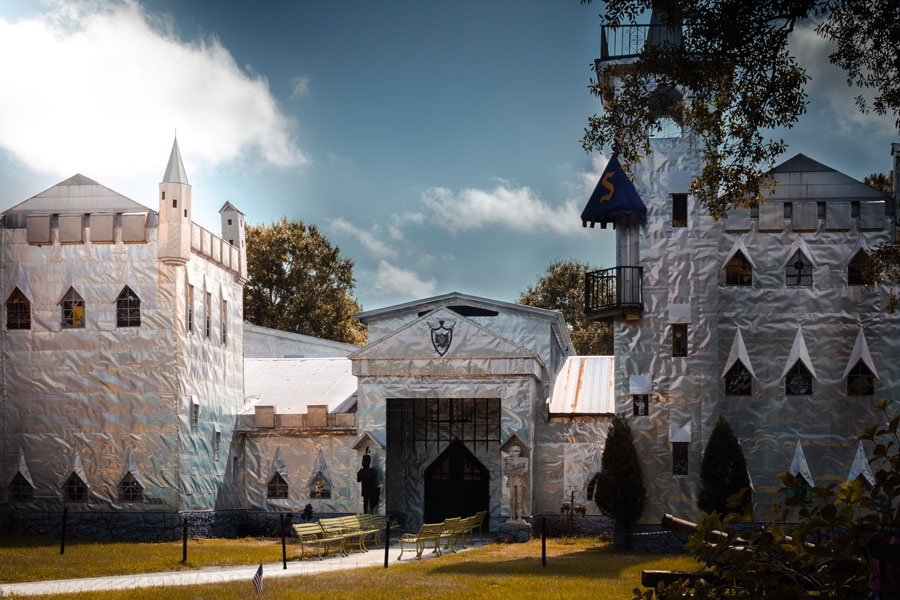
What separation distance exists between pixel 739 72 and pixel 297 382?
28.9m

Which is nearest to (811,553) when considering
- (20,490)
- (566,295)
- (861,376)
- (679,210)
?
(679,210)

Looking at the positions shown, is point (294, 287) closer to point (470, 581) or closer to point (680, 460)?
point (680, 460)

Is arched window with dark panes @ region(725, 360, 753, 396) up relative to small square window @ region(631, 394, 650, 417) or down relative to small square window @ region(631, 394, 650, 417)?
up

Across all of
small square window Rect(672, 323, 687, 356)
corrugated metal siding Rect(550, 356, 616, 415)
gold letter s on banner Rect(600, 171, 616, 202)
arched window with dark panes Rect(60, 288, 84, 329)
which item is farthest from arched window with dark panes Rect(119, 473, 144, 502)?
small square window Rect(672, 323, 687, 356)

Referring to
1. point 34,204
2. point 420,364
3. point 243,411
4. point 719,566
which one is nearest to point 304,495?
point 243,411

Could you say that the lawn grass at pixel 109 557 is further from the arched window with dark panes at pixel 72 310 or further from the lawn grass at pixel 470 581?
the arched window with dark panes at pixel 72 310

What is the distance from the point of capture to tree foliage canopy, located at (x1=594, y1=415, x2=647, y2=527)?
30078mm

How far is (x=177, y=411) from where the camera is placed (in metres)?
32.3

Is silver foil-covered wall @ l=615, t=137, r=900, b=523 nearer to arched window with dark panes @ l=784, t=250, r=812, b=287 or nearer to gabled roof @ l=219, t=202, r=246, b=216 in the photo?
arched window with dark panes @ l=784, t=250, r=812, b=287

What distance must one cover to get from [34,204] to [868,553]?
107ft

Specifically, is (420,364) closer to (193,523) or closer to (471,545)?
(471,545)

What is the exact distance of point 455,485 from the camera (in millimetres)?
38219

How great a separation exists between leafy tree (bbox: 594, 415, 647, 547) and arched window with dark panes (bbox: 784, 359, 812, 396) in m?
5.23

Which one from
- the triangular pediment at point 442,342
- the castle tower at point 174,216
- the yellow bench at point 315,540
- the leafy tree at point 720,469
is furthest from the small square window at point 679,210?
the castle tower at point 174,216
